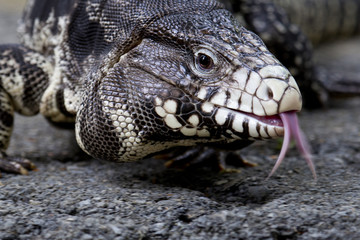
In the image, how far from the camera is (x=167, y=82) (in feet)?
8.60

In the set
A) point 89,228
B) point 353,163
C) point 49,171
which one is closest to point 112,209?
point 89,228

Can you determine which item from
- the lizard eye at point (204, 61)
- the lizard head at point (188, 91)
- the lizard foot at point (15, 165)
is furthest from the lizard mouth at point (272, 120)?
the lizard foot at point (15, 165)

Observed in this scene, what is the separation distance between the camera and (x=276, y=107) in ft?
7.86

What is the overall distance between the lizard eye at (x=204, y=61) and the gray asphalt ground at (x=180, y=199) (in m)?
0.64

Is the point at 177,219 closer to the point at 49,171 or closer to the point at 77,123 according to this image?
the point at 77,123

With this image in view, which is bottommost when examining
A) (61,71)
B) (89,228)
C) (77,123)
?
(89,228)

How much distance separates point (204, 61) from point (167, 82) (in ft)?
0.67

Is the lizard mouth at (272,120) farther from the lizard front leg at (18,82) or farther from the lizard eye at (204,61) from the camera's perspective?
the lizard front leg at (18,82)

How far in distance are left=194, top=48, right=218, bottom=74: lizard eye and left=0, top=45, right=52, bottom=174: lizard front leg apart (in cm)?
121

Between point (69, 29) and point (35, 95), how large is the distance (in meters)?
0.48

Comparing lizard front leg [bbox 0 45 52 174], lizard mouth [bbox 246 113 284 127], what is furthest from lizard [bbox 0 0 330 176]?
lizard front leg [bbox 0 45 52 174]

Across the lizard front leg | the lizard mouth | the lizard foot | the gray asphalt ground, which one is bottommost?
the gray asphalt ground

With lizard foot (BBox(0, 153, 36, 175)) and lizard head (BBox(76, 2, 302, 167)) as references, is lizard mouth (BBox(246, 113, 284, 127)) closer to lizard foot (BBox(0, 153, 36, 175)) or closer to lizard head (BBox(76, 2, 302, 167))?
lizard head (BBox(76, 2, 302, 167))

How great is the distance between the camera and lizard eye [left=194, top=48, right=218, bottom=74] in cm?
257
